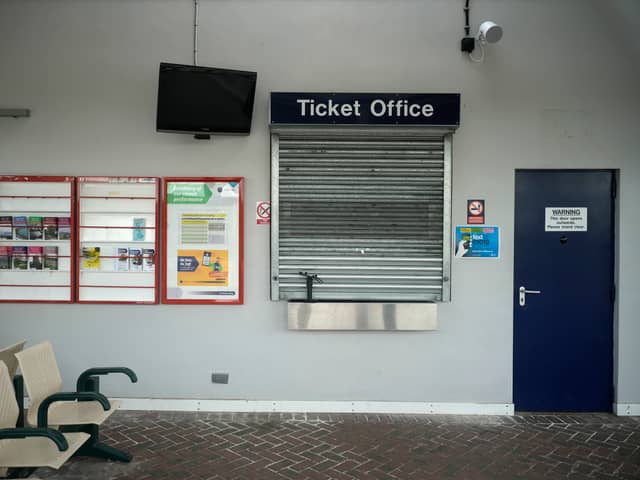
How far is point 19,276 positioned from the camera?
4980 millimetres

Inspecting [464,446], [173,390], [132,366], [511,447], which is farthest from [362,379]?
[132,366]

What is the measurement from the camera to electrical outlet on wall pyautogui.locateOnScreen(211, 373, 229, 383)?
496 cm

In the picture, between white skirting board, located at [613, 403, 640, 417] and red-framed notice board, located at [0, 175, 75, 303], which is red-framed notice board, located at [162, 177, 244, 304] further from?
white skirting board, located at [613, 403, 640, 417]

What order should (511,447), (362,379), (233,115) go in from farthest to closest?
(362,379)
(233,115)
(511,447)

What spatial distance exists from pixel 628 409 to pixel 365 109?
4.13m

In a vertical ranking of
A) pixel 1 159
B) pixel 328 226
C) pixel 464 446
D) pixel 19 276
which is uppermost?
pixel 1 159

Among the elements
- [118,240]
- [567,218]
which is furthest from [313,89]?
[567,218]

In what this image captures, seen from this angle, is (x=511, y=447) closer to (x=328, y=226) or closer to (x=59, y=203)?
(x=328, y=226)

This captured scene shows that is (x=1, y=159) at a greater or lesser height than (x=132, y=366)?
greater

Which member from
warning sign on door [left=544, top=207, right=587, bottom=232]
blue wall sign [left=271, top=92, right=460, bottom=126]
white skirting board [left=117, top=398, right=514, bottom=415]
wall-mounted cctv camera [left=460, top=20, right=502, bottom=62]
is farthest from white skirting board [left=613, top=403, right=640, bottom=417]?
wall-mounted cctv camera [left=460, top=20, right=502, bottom=62]

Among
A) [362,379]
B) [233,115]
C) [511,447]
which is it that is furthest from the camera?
[362,379]

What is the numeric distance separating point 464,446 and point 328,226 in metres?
2.44

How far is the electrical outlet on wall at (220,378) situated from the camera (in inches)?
195

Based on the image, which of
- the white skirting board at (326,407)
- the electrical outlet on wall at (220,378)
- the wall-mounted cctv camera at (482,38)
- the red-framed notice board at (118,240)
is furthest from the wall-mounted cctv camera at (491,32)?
the electrical outlet on wall at (220,378)
